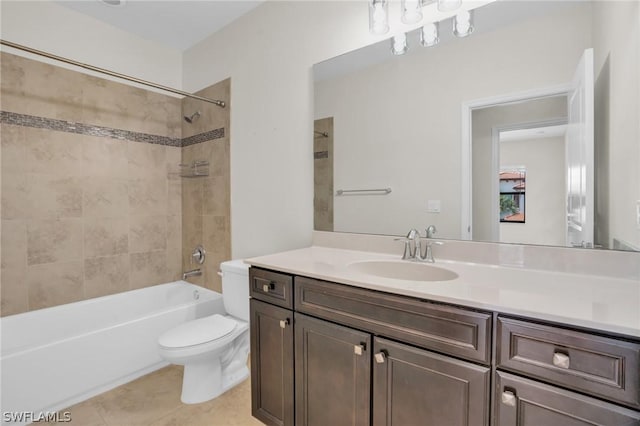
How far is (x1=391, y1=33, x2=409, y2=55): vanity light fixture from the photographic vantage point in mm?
1571

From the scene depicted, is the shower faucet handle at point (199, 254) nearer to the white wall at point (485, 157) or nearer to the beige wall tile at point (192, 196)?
the beige wall tile at point (192, 196)

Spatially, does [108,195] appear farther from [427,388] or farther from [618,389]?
[618,389]

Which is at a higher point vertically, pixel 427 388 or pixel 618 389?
pixel 618 389

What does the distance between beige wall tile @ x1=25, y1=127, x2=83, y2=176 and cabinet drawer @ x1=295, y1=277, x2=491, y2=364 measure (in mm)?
2220

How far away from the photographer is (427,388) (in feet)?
3.15

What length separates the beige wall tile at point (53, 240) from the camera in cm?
219

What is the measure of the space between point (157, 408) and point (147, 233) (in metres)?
1.53

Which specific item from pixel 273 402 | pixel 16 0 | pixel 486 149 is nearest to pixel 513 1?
pixel 486 149

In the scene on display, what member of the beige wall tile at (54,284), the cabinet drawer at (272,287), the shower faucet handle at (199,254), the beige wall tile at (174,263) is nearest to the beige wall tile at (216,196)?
the shower faucet handle at (199,254)

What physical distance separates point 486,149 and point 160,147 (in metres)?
2.75

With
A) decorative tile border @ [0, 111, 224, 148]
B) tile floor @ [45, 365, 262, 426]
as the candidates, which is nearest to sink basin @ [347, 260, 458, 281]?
tile floor @ [45, 365, 262, 426]

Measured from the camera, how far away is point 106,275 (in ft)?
8.35

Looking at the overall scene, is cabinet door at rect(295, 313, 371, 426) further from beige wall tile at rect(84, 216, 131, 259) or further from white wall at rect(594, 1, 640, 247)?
beige wall tile at rect(84, 216, 131, 259)

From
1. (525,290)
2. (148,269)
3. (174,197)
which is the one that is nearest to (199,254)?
(148,269)
